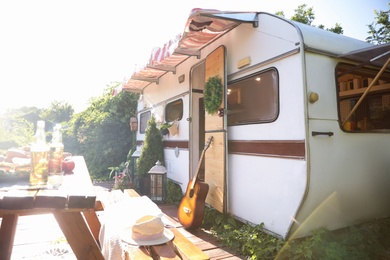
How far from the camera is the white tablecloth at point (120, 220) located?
6.29 feet

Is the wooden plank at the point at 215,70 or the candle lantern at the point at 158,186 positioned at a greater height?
the wooden plank at the point at 215,70

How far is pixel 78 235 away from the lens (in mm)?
1796

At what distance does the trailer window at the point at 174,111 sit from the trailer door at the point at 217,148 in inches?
68.5

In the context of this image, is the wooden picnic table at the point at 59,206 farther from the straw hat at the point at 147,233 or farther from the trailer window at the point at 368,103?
the trailer window at the point at 368,103


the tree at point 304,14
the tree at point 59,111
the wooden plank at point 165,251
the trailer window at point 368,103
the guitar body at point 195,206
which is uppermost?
the tree at point 304,14

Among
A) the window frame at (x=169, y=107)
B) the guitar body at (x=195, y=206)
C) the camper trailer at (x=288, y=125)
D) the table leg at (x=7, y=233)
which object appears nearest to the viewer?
the table leg at (x=7, y=233)

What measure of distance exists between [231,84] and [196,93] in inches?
65.1

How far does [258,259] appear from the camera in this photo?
2.97 m

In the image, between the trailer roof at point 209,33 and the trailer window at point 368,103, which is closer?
the trailer roof at point 209,33

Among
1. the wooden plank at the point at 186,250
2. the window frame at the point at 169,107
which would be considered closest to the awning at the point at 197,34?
the window frame at the point at 169,107

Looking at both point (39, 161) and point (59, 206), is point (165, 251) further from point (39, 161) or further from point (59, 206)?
point (39, 161)

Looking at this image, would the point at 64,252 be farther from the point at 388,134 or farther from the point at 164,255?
the point at 388,134

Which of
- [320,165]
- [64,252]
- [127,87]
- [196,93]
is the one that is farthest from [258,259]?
[127,87]

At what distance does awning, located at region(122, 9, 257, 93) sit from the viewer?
3.68 m
